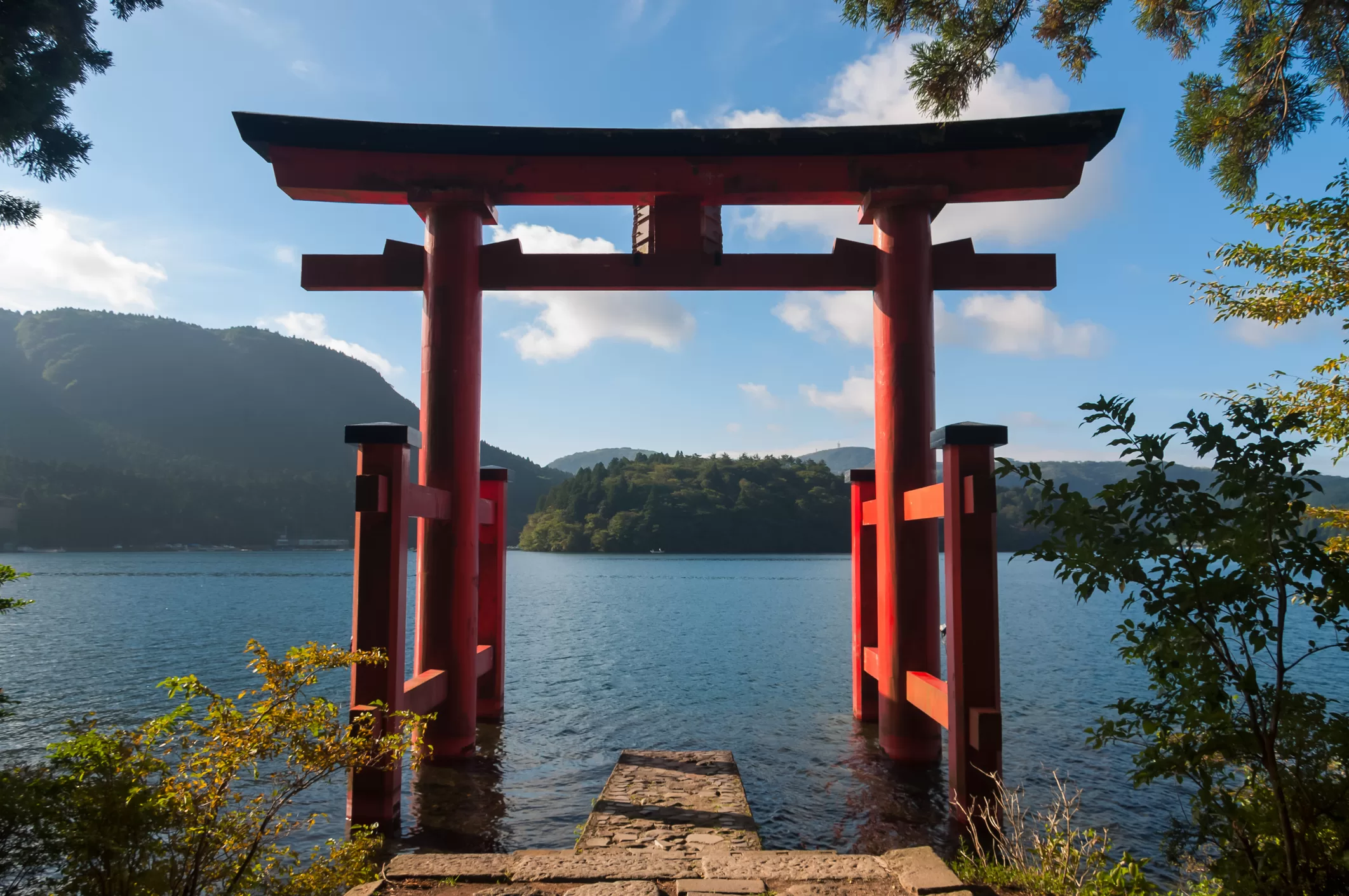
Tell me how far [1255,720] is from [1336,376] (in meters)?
4.21

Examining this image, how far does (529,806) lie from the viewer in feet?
21.2

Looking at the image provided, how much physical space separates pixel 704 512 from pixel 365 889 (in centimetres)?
7284

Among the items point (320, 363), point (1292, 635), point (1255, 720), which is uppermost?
point (320, 363)

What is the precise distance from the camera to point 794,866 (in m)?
4.07

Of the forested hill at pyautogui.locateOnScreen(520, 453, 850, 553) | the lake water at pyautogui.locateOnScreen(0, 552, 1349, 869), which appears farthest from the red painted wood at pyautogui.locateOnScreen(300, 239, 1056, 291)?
the forested hill at pyautogui.locateOnScreen(520, 453, 850, 553)

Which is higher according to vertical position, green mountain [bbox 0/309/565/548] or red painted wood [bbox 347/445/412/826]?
green mountain [bbox 0/309/565/548]

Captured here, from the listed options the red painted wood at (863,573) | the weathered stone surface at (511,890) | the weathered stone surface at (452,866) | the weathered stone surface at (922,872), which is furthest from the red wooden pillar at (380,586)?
the red painted wood at (863,573)

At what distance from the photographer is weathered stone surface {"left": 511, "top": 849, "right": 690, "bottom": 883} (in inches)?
157

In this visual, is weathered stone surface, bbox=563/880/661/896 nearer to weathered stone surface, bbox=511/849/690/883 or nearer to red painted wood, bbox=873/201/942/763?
weathered stone surface, bbox=511/849/690/883

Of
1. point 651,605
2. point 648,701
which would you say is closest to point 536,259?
point 648,701

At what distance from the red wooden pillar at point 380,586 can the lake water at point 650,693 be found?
1.41ft

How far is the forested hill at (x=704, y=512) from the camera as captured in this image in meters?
74.9

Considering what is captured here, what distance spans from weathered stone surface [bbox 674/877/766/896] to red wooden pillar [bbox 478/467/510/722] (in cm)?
521

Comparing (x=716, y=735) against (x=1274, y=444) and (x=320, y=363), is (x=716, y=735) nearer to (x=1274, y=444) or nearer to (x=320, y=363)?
(x=1274, y=444)
